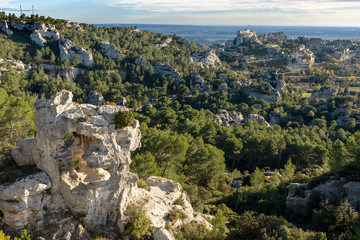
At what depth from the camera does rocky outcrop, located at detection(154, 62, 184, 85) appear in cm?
10450

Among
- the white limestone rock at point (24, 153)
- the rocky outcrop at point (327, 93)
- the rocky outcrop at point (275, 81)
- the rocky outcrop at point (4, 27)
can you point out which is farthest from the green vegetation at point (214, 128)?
the rocky outcrop at point (327, 93)

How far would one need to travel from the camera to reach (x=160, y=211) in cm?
2038

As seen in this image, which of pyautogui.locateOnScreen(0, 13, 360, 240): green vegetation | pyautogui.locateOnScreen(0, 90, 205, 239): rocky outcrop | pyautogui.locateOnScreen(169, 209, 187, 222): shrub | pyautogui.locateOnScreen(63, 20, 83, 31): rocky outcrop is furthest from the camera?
pyautogui.locateOnScreen(63, 20, 83, 31): rocky outcrop

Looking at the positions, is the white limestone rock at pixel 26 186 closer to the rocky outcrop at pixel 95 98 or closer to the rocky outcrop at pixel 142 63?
the rocky outcrop at pixel 95 98

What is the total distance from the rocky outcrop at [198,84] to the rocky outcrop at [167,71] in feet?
16.5

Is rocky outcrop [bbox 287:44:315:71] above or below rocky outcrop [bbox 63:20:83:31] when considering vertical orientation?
below

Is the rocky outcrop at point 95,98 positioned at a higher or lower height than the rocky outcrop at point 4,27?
lower

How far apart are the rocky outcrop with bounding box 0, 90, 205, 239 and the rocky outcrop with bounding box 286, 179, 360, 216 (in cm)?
1467

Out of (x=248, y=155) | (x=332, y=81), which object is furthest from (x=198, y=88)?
(x=332, y=81)

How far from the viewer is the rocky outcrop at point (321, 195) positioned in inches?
900

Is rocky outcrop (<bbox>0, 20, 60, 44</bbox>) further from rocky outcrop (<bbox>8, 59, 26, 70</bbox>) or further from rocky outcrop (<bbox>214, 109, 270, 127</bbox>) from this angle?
rocky outcrop (<bbox>214, 109, 270, 127</bbox>)

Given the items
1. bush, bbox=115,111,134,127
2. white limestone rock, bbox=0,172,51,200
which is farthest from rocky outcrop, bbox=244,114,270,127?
white limestone rock, bbox=0,172,51,200

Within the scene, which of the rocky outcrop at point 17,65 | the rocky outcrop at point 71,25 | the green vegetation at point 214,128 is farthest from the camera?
the rocky outcrop at point 71,25

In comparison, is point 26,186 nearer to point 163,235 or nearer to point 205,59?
point 163,235
